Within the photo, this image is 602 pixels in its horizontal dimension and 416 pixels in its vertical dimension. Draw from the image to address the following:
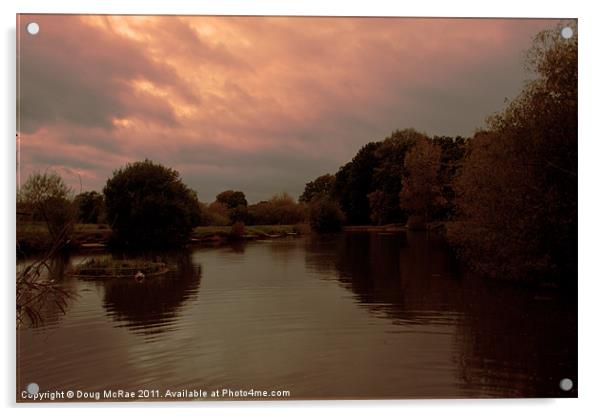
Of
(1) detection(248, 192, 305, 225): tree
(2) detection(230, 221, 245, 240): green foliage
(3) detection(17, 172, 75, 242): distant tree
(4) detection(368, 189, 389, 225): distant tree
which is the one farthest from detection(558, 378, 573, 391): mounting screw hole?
(3) detection(17, 172, 75, 242): distant tree

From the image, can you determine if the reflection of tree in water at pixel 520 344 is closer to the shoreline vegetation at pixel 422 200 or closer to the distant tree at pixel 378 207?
the shoreline vegetation at pixel 422 200

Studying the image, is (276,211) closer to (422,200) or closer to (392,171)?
(392,171)

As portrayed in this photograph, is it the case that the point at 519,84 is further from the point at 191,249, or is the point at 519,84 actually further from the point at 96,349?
the point at 96,349

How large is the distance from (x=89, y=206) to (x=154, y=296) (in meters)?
2.73

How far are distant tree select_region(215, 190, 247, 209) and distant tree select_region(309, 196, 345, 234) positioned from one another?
3.10ft

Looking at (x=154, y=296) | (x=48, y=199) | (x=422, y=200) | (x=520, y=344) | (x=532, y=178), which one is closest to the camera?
(x=48, y=199)

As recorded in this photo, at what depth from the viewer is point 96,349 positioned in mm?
5203

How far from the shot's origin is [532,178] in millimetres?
5879

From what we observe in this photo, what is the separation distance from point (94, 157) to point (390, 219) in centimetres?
407

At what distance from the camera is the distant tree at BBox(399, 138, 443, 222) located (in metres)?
6.21

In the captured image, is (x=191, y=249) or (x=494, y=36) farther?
(x=191, y=249)

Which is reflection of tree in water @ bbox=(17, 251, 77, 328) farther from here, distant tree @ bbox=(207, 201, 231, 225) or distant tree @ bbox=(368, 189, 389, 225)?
distant tree @ bbox=(368, 189, 389, 225)

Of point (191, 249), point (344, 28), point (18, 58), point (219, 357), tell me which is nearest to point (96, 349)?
point (219, 357)

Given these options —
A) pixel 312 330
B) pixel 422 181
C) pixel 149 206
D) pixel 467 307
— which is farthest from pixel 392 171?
pixel 149 206
